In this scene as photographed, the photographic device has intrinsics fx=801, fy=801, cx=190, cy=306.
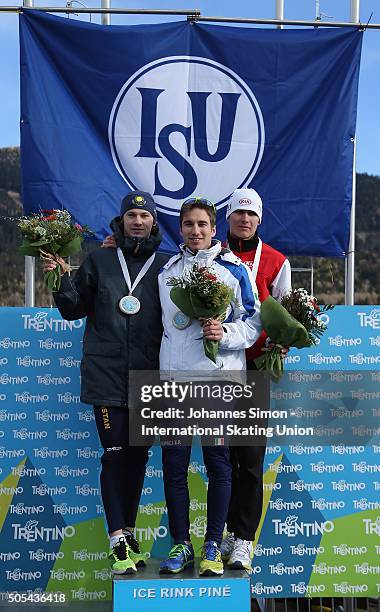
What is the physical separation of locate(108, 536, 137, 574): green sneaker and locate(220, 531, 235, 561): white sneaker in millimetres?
518

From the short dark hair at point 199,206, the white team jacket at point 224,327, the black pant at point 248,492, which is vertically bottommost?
the black pant at point 248,492

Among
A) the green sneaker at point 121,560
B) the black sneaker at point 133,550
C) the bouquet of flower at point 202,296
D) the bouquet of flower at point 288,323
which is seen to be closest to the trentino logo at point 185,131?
the bouquet of flower at point 288,323

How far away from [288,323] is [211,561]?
1.27 meters

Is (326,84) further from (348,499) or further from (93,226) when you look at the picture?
(348,499)

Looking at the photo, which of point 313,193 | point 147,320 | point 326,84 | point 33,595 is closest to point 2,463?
point 33,595

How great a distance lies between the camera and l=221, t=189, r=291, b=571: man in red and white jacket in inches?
173

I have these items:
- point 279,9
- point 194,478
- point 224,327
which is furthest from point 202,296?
point 279,9

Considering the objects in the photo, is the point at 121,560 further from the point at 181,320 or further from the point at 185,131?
the point at 185,131

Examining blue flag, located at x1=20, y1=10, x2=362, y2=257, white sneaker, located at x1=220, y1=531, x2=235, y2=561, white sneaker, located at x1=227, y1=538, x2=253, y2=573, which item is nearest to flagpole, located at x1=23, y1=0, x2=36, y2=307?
blue flag, located at x1=20, y1=10, x2=362, y2=257

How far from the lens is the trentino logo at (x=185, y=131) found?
5824 millimetres

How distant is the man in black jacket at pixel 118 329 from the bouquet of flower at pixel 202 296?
0.34 metres

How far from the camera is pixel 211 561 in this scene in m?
4.08

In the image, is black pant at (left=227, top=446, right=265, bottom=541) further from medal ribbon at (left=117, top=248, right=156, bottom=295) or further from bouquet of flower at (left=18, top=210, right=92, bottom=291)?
bouquet of flower at (left=18, top=210, right=92, bottom=291)

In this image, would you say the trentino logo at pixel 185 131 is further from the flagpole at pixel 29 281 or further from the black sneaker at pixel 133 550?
the black sneaker at pixel 133 550
